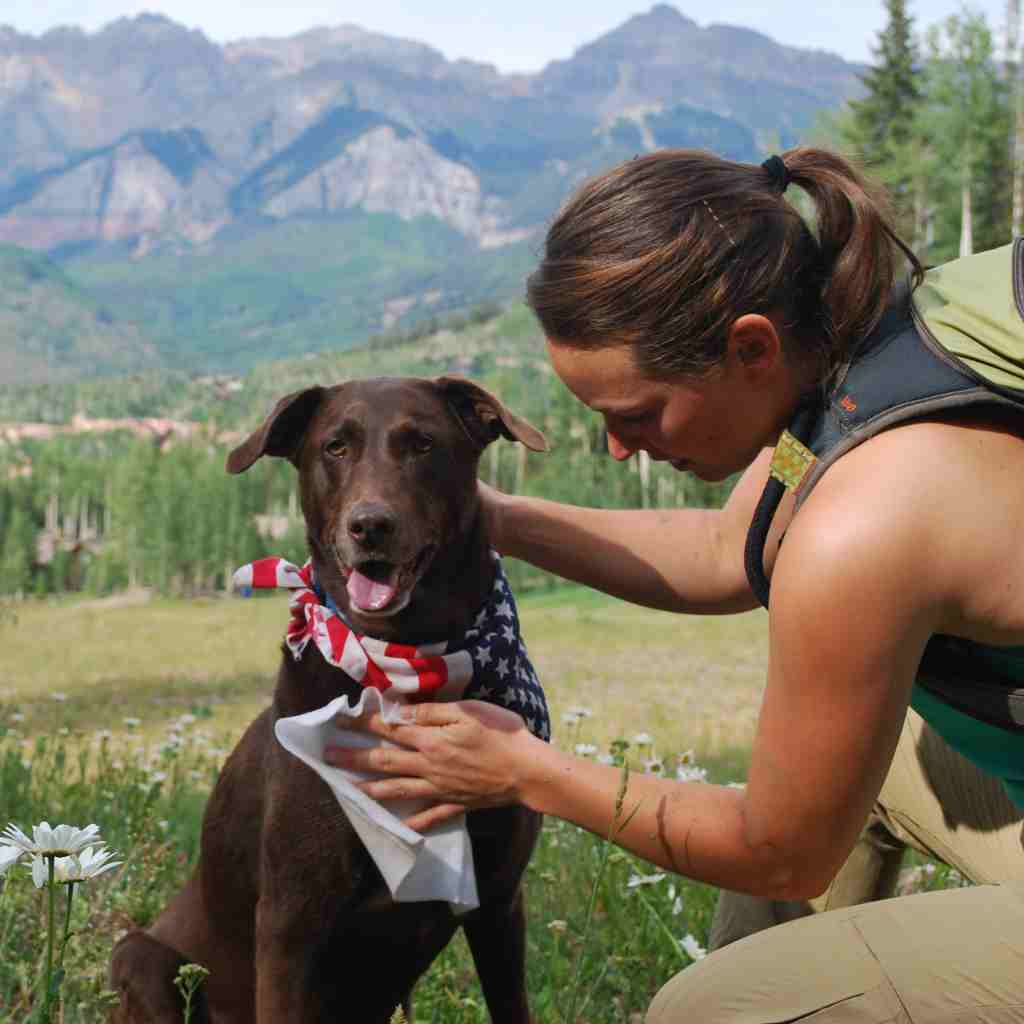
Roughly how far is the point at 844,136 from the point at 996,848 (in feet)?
143

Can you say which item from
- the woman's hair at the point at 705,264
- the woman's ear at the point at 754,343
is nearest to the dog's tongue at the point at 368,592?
the woman's hair at the point at 705,264

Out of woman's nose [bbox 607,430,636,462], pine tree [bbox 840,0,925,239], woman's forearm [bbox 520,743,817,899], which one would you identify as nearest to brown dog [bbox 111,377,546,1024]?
woman's nose [bbox 607,430,636,462]

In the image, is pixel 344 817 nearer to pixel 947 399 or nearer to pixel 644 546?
pixel 644 546

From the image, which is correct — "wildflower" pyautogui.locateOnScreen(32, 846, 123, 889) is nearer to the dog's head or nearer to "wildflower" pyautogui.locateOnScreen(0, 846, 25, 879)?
"wildflower" pyautogui.locateOnScreen(0, 846, 25, 879)

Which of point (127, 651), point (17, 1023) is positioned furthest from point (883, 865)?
point (127, 651)

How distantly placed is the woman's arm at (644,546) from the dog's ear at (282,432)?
0.57 meters

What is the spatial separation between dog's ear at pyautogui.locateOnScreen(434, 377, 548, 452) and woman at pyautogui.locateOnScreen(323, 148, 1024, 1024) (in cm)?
67

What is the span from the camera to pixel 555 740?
9352mm

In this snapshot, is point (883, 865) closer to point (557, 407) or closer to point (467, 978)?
point (467, 978)

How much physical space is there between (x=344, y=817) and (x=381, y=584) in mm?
615

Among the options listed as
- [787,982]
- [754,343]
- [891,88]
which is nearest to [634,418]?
[754,343]

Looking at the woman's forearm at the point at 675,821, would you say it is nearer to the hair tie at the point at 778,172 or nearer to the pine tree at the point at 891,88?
the hair tie at the point at 778,172

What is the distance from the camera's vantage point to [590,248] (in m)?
2.67

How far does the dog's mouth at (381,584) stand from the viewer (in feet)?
11.2
